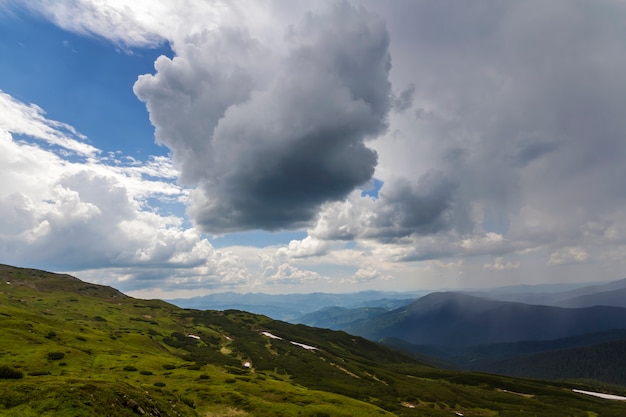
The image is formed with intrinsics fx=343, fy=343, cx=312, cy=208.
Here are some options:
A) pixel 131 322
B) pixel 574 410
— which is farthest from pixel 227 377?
pixel 574 410

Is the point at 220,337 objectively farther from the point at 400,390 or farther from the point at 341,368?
the point at 400,390

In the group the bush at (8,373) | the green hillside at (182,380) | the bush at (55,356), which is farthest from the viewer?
the bush at (55,356)

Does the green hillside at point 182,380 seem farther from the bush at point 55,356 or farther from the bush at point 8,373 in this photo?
the bush at point 55,356

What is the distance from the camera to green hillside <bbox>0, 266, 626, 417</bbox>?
29.4 m

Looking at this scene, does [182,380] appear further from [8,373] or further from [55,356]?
[8,373]

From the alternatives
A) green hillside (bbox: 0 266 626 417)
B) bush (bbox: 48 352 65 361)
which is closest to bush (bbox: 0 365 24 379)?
Result: green hillside (bbox: 0 266 626 417)

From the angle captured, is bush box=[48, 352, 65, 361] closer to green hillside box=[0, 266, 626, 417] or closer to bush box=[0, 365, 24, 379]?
green hillside box=[0, 266, 626, 417]

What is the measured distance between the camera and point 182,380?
5728cm

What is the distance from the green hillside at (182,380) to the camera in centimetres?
2941

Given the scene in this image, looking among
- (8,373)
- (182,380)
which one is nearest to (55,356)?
(182,380)

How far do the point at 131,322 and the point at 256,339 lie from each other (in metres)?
64.4

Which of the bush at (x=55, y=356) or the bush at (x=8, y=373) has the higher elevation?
the bush at (x=8, y=373)

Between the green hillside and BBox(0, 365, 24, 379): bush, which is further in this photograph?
BBox(0, 365, 24, 379): bush

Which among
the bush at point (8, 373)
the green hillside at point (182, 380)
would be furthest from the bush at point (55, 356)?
the bush at point (8, 373)
